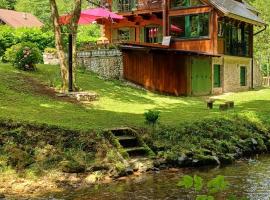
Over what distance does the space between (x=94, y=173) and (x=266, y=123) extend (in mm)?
10224

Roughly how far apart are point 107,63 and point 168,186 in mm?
18571

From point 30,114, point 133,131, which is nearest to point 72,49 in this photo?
point 30,114

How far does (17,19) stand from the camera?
199ft

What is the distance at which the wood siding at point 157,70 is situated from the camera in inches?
1136

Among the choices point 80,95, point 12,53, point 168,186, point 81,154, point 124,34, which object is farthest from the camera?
point 124,34

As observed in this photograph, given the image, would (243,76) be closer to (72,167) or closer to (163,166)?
(163,166)

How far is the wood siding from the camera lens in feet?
94.6

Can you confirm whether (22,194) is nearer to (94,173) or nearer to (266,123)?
(94,173)

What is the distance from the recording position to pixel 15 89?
68.7 feet

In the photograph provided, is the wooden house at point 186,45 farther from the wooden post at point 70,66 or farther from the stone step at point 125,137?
the stone step at point 125,137

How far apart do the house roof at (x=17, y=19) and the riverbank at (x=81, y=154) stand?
148 ft

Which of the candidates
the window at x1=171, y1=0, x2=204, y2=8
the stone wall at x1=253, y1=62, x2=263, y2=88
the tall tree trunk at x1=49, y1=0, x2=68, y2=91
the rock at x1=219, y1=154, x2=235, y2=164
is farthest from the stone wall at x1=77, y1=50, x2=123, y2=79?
the stone wall at x1=253, y1=62, x2=263, y2=88

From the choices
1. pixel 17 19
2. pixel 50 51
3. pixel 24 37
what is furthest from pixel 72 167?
pixel 17 19

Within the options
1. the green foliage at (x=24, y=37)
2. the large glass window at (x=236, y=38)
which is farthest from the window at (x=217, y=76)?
the green foliage at (x=24, y=37)
